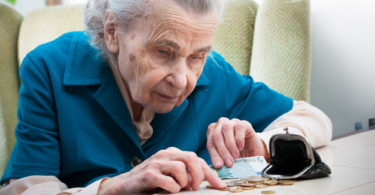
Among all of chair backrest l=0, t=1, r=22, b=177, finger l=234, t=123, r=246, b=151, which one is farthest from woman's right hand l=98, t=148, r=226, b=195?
chair backrest l=0, t=1, r=22, b=177

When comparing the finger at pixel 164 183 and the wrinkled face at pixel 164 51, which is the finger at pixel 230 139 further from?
the finger at pixel 164 183

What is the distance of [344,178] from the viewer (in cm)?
87

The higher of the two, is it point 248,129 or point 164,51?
point 164,51

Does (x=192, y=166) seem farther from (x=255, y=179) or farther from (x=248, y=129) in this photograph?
(x=248, y=129)

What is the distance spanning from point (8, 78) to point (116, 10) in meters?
1.35

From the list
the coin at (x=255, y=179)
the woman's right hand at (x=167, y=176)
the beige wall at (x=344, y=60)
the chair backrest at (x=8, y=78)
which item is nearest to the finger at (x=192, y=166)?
the woman's right hand at (x=167, y=176)

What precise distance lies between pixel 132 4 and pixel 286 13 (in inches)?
44.6

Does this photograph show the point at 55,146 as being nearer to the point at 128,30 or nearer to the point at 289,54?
the point at 128,30

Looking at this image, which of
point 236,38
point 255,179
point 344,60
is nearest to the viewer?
point 255,179

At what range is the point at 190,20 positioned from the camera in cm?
105

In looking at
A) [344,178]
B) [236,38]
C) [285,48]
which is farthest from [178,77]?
[236,38]

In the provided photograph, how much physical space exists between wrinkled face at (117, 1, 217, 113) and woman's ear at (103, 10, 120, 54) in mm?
18

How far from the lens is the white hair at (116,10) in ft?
3.49

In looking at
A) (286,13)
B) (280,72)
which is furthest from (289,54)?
(286,13)
